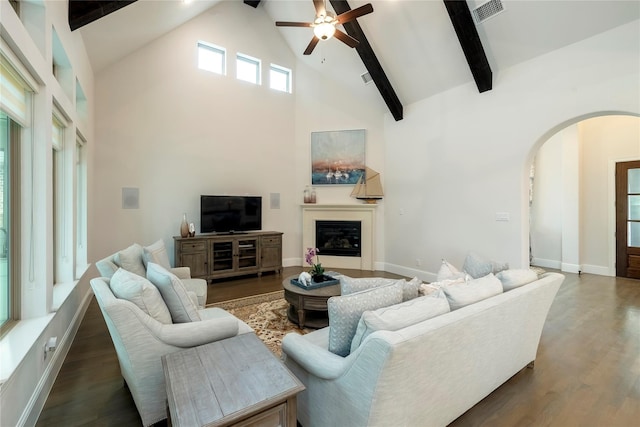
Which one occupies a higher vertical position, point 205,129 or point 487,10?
point 487,10

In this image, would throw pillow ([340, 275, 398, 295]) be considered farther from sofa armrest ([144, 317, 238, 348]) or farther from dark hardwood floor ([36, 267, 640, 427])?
dark hardwood floor ([36, 267, 640, 427])

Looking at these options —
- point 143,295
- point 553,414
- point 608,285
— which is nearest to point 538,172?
point 608,285

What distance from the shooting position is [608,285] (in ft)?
16.5

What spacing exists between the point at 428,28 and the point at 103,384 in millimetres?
5832

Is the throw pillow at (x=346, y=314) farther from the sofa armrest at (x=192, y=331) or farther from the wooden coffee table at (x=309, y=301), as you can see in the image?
the wooden coffee table at (x=309, y=301)

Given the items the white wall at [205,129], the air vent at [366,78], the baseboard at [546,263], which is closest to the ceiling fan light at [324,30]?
the air vent at [366,78]

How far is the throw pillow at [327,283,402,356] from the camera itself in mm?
1648

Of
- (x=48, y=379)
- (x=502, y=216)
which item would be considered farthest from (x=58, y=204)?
(x=502, y=216)

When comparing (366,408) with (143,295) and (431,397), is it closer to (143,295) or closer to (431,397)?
(431,397)

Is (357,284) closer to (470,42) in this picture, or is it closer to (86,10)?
(86,10)

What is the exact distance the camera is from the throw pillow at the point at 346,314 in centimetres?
165

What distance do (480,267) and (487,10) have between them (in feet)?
11.3

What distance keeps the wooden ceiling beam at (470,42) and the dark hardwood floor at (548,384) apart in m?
3.48

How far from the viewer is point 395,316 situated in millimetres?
1498
